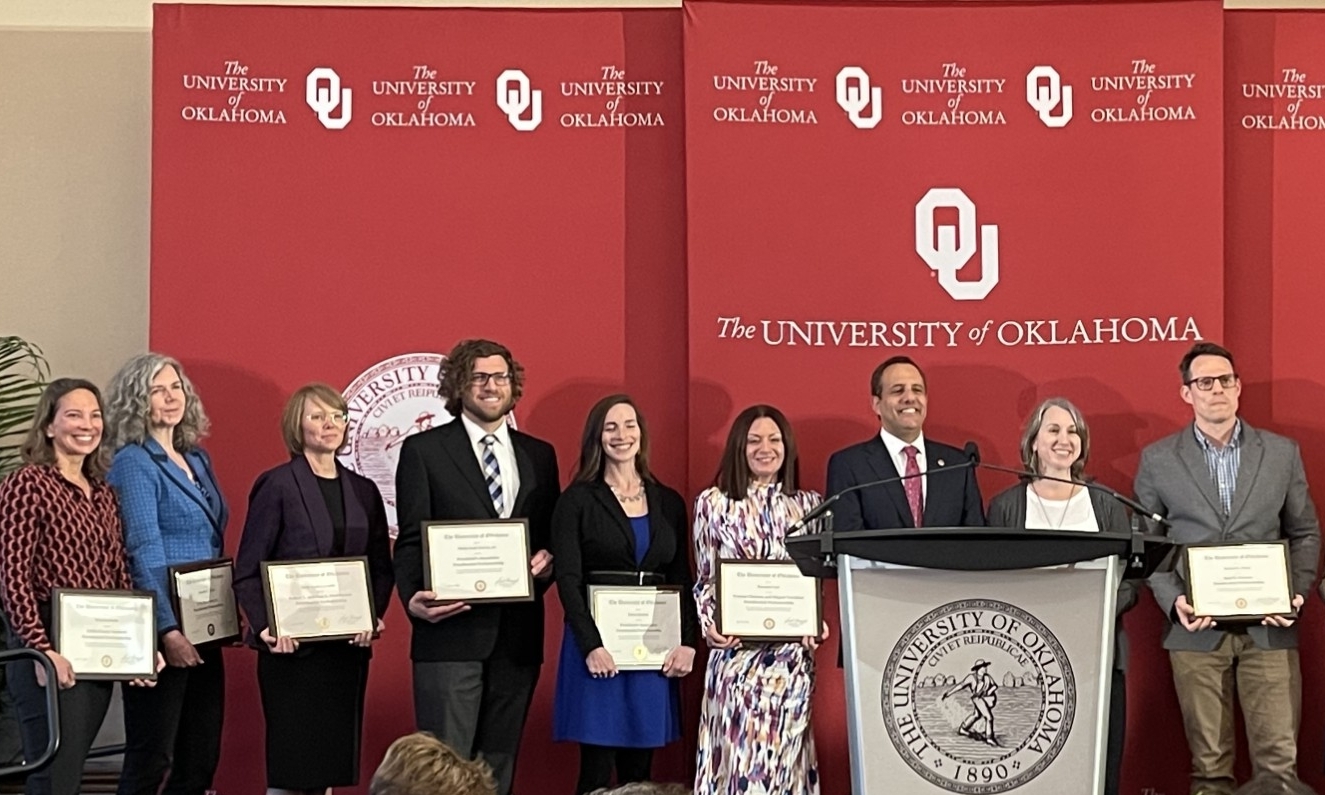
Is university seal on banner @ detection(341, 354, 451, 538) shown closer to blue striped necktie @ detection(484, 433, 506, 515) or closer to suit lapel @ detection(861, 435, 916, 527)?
blue striped necktie @ detection(484, 433, 506, 515)

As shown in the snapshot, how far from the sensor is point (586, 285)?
20.5 ft

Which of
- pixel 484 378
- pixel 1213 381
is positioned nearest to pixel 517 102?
pixel 484 378

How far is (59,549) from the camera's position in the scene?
4758 millimetres

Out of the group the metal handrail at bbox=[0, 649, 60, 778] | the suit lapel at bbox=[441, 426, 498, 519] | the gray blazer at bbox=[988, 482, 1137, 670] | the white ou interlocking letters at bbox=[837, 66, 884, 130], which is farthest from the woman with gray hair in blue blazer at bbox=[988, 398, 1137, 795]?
the metal handrail at bbox=[0, 649, 60, 778]

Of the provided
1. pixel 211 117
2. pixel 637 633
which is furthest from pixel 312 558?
pixel 211 117

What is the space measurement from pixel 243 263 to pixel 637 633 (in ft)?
6.91

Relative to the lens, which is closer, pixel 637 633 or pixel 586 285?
pixel 637 633

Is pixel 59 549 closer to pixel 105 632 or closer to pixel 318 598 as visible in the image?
pixel 105 632

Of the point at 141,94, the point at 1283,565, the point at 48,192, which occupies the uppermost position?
the point at 141,94

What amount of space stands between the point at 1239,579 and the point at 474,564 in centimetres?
243

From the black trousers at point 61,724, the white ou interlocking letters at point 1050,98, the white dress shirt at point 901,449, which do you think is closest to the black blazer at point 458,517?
the black trousers at point 61,724

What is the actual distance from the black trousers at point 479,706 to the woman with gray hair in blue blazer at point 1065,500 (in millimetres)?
1673

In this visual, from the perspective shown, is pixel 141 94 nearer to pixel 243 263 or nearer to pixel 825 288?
pixel 243 263

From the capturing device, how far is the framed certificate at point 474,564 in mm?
5094
